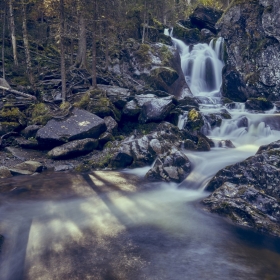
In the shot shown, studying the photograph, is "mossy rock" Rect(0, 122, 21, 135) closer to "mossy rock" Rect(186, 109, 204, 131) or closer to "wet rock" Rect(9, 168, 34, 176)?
"wet rock" Rect(9, 168, 34, 176)

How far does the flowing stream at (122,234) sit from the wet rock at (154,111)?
5170 mm

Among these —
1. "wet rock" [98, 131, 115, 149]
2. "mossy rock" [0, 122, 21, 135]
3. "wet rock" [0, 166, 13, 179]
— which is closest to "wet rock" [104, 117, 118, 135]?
"wet rock" [98, 131, 115, 149]

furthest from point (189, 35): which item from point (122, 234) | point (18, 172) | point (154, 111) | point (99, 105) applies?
point (122, 234)

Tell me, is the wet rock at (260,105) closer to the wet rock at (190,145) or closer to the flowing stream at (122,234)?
the wet rock at (190,145)

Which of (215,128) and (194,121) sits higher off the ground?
(194,121)

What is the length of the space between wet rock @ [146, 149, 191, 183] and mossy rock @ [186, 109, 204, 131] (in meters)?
5.23

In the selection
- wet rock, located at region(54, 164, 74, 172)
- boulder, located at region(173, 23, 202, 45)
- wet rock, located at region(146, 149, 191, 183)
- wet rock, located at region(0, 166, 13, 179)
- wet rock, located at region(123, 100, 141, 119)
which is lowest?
wet rock, located at region(54, 164, 74, 172)

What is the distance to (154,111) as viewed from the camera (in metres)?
17.1

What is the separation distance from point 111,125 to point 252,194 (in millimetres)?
10087

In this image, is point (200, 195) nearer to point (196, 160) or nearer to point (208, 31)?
point (196, 160)

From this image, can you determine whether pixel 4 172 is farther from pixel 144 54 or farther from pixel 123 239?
pixel 144 54

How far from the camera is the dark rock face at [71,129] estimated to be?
46.5ft

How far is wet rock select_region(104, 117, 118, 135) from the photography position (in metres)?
16.3

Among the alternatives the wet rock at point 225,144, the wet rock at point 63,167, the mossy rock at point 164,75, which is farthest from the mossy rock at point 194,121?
the wet rock at point 63,167
